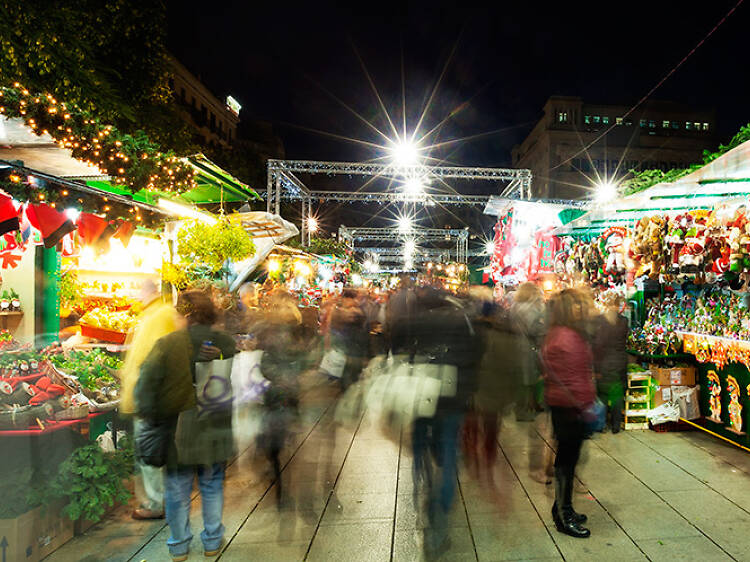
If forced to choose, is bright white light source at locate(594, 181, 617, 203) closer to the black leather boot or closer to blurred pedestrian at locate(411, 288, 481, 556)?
blurred pedestrian at locate(411, 288, 481, 556)

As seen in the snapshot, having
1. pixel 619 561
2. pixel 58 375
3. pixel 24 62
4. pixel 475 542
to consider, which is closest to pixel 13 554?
pixel 58 375

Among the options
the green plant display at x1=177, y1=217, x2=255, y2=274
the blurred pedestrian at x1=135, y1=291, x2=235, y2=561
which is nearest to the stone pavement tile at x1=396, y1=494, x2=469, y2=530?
the blurred pedestrian at x1=135, y1=291, x2=235, y2=561

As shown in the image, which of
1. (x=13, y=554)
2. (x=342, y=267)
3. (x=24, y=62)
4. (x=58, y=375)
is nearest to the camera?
(x=13, y=554)

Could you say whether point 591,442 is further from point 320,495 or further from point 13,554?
point 13,554

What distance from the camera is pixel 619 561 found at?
3.14 m

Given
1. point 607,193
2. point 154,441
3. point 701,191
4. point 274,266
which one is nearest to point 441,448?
point 154,441

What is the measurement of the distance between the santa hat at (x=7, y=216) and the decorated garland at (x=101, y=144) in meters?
0.81

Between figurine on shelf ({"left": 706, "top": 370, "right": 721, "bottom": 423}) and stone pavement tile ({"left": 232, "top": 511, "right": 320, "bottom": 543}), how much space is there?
5.05 meters

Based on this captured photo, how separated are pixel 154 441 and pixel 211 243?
3.56m

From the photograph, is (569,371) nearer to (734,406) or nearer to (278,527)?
(278,527)

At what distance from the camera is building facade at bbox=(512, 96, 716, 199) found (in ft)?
163

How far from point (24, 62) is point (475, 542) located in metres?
10.2

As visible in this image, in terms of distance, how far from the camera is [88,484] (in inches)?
140

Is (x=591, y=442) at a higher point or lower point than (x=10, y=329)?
lower
